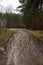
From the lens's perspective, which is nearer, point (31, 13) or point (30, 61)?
point (30, 61)

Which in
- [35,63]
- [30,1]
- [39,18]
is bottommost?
[35,63]

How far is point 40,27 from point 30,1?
20.5 ft

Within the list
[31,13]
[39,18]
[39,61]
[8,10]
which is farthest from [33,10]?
[39,61]

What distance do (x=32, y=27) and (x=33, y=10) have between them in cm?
358

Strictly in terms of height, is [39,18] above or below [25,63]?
above

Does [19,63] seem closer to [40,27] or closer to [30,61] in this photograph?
[30,61]

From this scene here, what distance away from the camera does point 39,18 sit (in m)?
28.9

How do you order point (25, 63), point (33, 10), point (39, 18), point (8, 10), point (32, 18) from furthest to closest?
point (8, 10), point (33, 10), point (32, 18), point (39, 18), point (25, 63)

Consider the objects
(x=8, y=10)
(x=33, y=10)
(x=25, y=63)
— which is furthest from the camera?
(x=8, y=10)

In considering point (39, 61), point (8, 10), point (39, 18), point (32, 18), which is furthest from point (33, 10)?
point (39, 61)

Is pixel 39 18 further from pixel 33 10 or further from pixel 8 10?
pixel 8 10

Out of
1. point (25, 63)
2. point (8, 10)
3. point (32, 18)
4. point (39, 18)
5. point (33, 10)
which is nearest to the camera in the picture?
point (25, 63)

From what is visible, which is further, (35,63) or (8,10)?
(8,10)

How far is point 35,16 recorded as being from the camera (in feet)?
98.1
